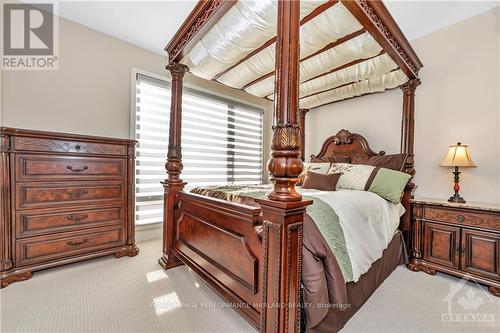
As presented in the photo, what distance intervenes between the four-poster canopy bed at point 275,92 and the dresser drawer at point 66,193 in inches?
25.4

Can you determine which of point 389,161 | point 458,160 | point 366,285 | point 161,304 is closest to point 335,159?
point 389,161

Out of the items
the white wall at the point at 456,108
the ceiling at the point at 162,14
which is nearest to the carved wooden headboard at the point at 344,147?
the white wall at the point at 456,108

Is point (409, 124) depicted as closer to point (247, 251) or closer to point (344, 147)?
point (344, 147)

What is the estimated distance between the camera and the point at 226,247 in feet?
5.06

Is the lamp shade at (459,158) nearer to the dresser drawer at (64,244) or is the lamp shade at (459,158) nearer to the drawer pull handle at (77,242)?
the dresser drawer at (64,244)

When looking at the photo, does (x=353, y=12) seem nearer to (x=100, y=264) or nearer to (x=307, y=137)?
(x=307, y=137)

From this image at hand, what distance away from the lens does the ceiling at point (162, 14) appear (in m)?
2.20

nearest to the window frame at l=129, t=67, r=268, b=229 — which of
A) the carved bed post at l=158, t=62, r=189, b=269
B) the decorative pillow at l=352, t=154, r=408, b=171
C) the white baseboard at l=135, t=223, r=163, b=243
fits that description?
the white baseboard at l=135, t=223, r=163, b=243

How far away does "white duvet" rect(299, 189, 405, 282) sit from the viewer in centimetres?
147

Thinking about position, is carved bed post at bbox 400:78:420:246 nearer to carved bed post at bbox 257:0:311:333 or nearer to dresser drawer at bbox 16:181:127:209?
carved bed post at bbox 257:0:311:333

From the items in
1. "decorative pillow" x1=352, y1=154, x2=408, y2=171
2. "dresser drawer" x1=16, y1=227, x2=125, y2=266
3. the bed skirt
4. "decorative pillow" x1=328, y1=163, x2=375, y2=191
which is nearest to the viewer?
the bed skirt

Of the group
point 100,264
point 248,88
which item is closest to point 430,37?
point 248,88

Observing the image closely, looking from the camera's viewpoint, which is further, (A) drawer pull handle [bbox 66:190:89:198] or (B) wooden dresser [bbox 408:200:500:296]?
(A) drawer pull handle [bbox 66:190:89:198]

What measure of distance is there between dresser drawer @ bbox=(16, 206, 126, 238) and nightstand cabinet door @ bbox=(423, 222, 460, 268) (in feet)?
10.4
